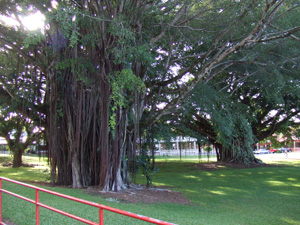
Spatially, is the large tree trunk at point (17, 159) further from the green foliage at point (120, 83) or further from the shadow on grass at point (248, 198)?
the green foliage at point (120, 83)

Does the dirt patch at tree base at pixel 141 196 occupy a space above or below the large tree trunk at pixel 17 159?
below

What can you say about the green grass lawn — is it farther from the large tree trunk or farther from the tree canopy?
the large tree trunk

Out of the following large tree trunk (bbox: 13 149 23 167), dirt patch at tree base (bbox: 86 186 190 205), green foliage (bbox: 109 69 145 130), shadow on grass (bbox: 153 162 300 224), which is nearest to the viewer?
shadow on grass (bbox: 153 162 300 224)

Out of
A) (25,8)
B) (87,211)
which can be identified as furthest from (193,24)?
(87,211)

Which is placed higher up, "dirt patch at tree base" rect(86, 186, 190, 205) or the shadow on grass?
"dirt patch at tree base" rect(86, 186, 190, 205)

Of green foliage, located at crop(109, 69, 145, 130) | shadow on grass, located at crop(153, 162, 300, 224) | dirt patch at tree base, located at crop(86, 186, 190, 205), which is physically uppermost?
green foliage, located at crop(109, 69, 145, 130)

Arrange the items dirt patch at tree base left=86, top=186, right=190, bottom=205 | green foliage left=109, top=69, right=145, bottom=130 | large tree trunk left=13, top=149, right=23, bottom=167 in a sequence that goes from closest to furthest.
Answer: green foliage left=109, top=69, right=145, bottom=130
dirt patch at tree base left=86, top=186, right=190, bottom=205
large tree trunk left=13, top=149, right=23, bottom=167

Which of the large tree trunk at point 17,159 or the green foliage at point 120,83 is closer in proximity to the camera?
the green foliage at point 120,83

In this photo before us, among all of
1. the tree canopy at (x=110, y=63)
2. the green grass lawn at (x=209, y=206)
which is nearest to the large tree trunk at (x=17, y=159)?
the tree canopy at (x=110, y=63)

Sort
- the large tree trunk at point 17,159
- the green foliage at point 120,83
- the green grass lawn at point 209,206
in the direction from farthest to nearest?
the large tree trunk at point 17,159 < the green foliage at point 120,83 < the green grass lawn at point 209,206

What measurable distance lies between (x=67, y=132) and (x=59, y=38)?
3603mm

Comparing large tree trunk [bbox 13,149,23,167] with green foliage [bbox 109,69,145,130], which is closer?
green foliage [bbox 109,69,145,130]

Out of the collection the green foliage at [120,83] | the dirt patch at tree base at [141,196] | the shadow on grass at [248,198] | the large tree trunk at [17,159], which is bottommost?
the shadow on grass at [248,198]

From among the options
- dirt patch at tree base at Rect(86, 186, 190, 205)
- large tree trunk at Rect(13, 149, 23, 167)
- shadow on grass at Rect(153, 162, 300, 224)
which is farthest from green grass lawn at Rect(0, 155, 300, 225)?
large tree trunk at Rect(13, 149, 23, 167)
